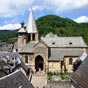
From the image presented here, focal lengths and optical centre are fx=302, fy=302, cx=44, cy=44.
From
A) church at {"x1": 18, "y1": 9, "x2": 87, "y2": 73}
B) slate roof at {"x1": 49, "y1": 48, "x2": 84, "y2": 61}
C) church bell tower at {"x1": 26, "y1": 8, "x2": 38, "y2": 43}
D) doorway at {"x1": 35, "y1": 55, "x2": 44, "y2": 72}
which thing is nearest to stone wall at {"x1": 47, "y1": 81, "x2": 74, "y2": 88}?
church at {"x1": 18, "y1": 9, "x2": 87, "y2": 73}

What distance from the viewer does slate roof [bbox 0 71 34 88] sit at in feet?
90.2

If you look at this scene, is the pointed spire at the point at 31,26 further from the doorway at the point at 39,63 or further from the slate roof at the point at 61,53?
the doorway at the point at 39,63

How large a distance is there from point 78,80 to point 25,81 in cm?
568

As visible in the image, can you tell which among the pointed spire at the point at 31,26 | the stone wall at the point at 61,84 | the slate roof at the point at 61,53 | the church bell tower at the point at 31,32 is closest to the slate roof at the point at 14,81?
the stone wall at the point at 61,84

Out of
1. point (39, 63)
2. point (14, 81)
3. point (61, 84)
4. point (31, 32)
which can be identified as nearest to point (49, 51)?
point (39, 63)

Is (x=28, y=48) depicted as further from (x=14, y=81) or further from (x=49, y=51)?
(x=14, y=81)

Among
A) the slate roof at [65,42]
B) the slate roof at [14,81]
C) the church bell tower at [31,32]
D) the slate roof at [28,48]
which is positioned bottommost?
the slate roof at [14,81]

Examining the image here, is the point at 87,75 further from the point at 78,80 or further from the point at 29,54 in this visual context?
the point at 29,54

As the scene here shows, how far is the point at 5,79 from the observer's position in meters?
28.4

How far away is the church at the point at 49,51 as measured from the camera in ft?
234

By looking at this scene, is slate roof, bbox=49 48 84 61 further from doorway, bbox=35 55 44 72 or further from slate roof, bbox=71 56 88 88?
slate roof, bbox=71 56 88 88

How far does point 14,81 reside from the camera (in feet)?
97.9

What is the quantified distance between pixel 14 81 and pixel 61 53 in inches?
1724

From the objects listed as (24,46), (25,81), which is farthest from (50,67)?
(25,81)
